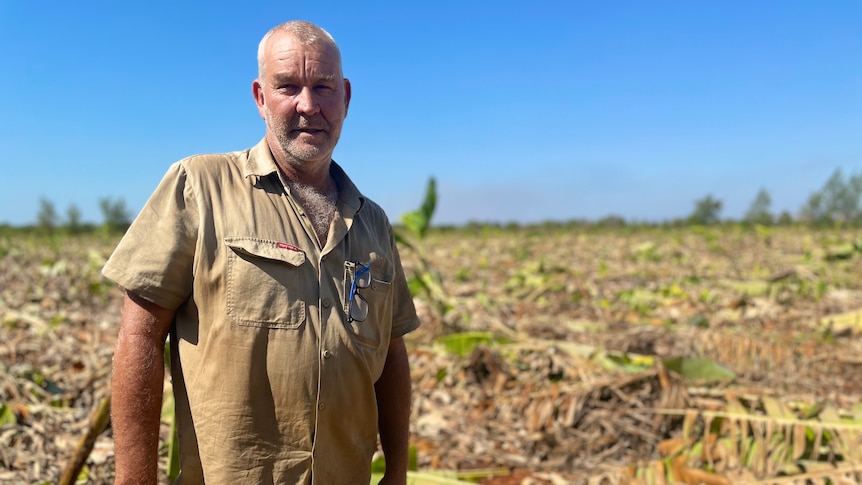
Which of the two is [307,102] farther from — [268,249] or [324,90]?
[268,249]

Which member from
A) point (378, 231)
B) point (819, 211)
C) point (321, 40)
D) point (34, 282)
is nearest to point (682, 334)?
point (378, 231)

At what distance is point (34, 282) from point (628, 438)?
7.82 metres

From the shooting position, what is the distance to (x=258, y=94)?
1879 millimetres

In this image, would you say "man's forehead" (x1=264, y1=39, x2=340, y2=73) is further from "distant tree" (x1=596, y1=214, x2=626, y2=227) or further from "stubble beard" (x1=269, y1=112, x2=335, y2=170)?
"distant tree" (x1=596, y1=214, x2=626, y2=227)

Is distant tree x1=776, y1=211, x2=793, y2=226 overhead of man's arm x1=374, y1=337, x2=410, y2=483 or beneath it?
overhead

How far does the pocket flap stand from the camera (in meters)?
1.63

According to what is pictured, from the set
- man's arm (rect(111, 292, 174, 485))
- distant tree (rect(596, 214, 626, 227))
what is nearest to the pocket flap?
man's arm (rect(111, 292, 174, 485))

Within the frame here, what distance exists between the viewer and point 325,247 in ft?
5.74

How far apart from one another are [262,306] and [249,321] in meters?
0.05

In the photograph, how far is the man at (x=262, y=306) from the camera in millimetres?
1600

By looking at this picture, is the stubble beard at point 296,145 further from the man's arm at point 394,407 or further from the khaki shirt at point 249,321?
the man's arm at point 394,407

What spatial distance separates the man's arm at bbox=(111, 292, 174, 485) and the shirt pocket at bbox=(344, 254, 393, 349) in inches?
18.8

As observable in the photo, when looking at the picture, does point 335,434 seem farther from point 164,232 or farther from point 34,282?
point 34,282

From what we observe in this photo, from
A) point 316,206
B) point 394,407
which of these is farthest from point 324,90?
point 394,407
